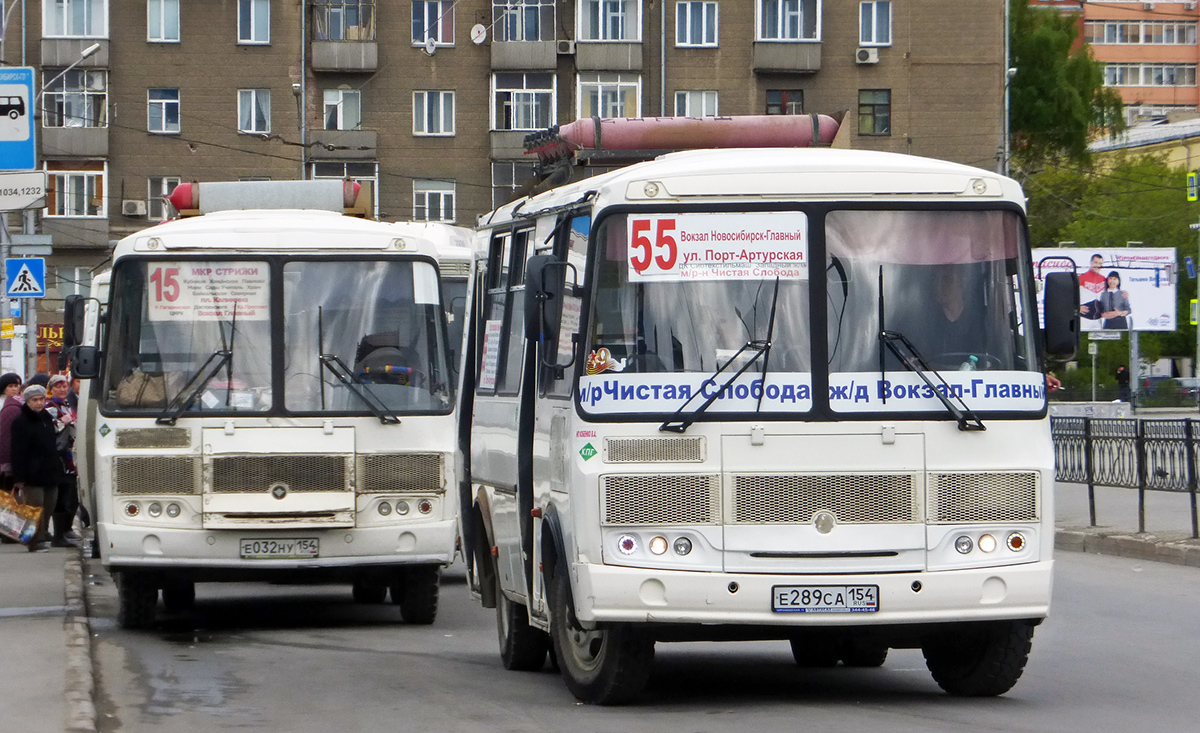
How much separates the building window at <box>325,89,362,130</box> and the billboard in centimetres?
2543

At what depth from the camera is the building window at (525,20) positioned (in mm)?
61219

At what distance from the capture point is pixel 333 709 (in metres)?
9.27

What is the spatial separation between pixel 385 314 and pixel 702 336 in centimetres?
535

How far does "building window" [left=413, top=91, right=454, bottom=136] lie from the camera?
6150cm

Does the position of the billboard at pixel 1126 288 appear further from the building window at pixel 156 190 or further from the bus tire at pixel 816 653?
the bus tire at pixel 816 653

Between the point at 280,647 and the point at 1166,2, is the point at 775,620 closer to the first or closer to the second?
the point at 280,647

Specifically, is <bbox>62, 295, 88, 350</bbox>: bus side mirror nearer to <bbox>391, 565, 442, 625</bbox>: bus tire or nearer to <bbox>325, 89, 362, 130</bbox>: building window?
<bbox>391, 565, 442, 625</bbox>: bus tire

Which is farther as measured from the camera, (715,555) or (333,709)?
(333,709)

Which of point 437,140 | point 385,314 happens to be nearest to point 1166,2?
point 437,140

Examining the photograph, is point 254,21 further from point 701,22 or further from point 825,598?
point 825,598

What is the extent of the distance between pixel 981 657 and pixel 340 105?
176 ft

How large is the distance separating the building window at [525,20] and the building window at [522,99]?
117 centimetres

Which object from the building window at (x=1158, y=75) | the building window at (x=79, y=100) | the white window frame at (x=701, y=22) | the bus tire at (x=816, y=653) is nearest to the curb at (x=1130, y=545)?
the bus tire at (x=816, y=653)

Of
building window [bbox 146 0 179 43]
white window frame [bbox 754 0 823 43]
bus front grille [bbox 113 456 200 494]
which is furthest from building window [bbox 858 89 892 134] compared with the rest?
bus front grille [bbox 113 456 200 494]
